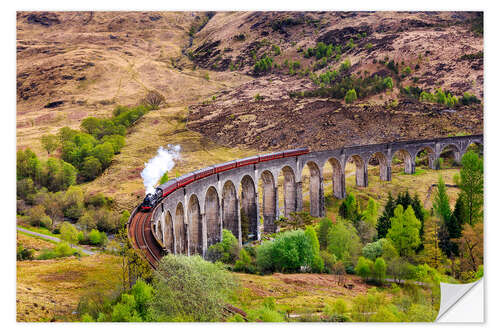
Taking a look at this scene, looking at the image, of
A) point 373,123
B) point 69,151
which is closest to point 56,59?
point 69,151

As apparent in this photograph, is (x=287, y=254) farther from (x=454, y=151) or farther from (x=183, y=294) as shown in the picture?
(x=454, y=151)

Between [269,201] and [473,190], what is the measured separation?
19907mm

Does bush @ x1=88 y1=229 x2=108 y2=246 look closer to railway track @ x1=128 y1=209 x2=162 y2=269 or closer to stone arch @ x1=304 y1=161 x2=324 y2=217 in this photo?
railway track @ x1=128 y1=209 x2=162 y2=269

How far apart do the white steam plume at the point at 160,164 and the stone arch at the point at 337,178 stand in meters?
19.3

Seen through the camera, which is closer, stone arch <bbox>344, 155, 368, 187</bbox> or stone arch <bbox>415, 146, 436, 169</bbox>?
stone arch <bbox>344, 155, 368, 187</bbox>

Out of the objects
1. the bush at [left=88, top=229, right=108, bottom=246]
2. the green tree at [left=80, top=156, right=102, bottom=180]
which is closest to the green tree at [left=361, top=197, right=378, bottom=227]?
the bush at [left=88, top=229, right=108, bottom=246]

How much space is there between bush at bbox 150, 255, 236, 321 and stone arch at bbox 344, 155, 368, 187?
117 feet

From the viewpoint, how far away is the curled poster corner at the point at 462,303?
69.2 feet

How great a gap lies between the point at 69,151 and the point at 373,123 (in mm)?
39738

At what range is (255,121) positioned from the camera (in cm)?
6075

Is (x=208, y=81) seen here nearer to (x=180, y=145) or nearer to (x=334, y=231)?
(x=180, y=145)

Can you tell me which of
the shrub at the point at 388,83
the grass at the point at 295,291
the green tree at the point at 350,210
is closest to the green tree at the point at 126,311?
the grass at the point at 295,291

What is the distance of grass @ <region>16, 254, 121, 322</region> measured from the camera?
2098 centimetres

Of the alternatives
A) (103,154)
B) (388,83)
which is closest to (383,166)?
(388,83)
